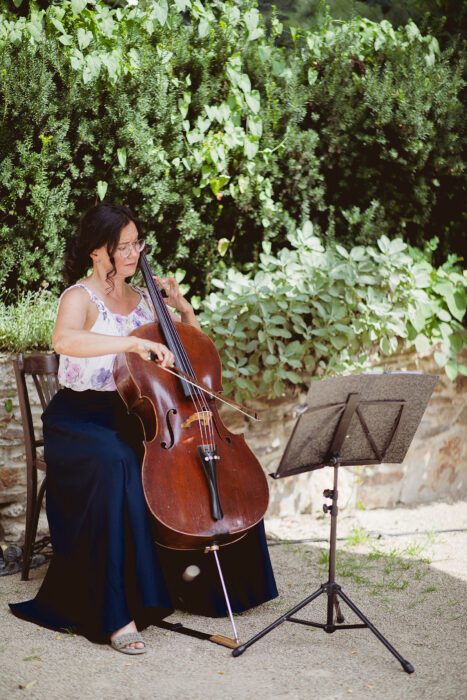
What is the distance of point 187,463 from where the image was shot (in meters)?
2.39

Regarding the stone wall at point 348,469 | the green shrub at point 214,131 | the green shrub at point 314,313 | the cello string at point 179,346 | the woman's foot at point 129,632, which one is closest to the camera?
the woman's foot at point 129,632

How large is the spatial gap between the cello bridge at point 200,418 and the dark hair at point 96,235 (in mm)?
729

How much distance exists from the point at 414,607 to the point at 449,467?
1942 mm

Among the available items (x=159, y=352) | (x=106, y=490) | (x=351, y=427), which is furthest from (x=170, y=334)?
(x=351, y=427)

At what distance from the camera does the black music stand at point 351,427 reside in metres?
2.18

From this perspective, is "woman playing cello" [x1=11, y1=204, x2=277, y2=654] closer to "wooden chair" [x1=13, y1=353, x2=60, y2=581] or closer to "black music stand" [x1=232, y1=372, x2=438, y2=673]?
"wooden chair" [x1=13, y1=353, x2=60, y2=581]

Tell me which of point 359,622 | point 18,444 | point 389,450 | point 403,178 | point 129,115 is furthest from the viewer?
point 403,178

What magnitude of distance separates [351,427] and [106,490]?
2.72 ft

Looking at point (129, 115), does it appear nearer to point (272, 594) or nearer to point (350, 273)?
point (350, 273)

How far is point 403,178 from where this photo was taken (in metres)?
4.62

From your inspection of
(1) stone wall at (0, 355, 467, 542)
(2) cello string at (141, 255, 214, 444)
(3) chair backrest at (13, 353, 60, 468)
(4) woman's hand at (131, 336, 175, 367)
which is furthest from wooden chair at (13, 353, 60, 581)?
(4) woman's hand at (131, 336, 175, 367)

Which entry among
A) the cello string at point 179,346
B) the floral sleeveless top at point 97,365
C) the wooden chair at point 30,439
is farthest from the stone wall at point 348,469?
the cello string at point 179,346

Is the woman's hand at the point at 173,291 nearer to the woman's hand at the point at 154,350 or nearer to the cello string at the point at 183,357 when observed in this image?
the cello string at the point at 183,357

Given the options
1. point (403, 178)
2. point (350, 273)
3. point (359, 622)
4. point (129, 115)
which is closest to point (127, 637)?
point (359, 622)
